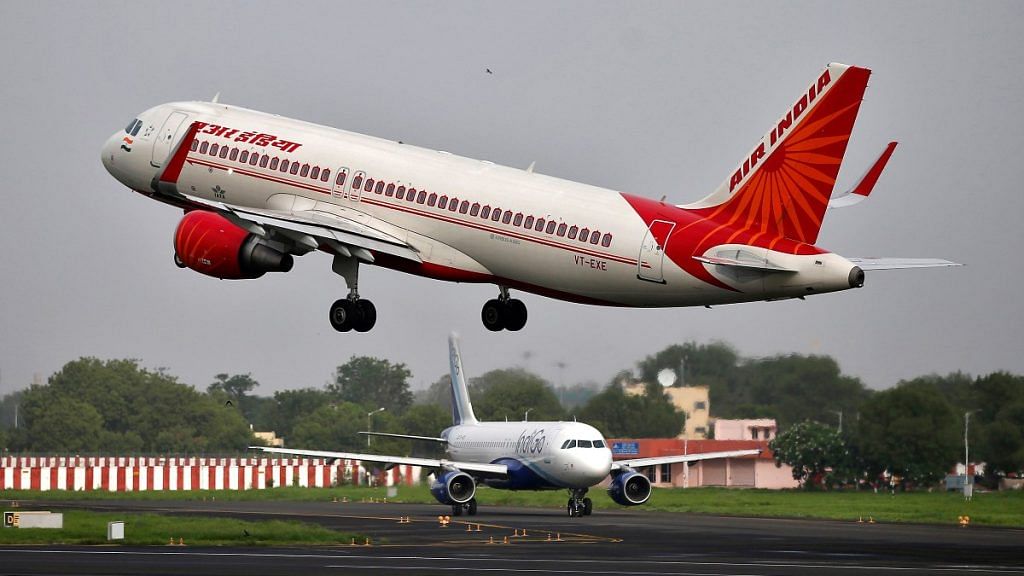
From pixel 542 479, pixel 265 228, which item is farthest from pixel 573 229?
pixel 542 479

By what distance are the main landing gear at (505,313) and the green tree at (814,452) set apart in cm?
10289

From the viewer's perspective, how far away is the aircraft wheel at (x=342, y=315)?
61344 millimetres

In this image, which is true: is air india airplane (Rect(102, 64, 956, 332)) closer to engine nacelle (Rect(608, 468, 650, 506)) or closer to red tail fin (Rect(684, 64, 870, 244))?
red tail fin (Rect(684, 64, 870, 244))

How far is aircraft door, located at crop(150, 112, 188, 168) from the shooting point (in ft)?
228

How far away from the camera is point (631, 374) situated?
164875 millimetres

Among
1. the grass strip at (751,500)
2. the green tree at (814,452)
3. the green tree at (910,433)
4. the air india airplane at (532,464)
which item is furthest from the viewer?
the green tree at (814,452)

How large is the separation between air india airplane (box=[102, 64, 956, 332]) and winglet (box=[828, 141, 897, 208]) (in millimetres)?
74

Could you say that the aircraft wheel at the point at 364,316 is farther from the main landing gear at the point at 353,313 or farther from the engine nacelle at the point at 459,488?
the engine nacelle at the point at 459,488

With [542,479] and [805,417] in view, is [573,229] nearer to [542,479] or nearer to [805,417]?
[542,479]

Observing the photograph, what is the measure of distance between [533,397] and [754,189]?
114019mm

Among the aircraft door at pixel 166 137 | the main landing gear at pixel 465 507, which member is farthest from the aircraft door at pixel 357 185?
the main landing gear at pixel 465 507

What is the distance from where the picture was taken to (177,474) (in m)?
175

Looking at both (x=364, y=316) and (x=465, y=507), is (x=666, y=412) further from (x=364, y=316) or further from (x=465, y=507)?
(x=364, y=316)

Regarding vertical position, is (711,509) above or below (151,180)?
below
